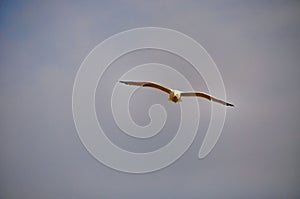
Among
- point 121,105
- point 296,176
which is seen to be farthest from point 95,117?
point 296,176

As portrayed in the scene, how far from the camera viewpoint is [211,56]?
6.49 metres

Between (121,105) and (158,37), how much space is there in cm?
135

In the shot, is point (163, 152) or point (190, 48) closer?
point (190, 48)

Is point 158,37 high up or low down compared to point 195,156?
up

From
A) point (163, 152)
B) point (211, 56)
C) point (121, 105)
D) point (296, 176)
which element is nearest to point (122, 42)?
point (121, 105)

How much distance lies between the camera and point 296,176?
20.5 ft

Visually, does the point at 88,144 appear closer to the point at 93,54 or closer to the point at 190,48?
the point at 93,54

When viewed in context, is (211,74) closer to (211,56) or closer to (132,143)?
(211,56)

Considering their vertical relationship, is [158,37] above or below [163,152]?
above

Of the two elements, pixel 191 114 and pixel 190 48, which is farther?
pixel 191 114

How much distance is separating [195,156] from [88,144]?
205cm

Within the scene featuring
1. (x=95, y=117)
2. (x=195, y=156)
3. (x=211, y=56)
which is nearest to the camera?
(x=95, y=117)

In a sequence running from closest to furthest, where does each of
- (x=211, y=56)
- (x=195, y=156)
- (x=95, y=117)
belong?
(x=95, y=117), (x=211, y=56), (x=195, y=156)

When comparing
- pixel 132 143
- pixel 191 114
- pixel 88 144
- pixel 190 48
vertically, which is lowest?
pixel 88 144
